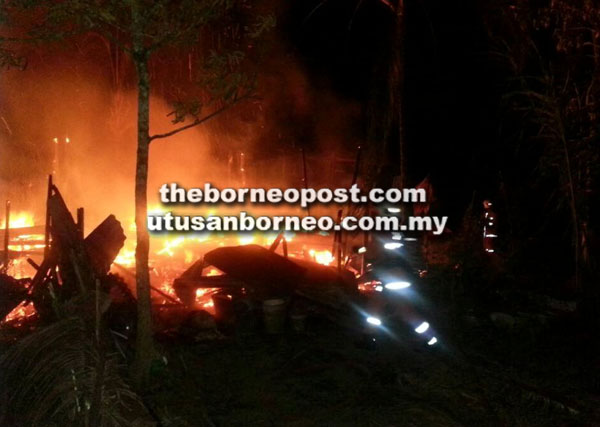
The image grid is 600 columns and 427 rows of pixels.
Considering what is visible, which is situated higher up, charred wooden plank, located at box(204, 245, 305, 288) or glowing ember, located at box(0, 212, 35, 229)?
glowing ember, located at box(0, 212, 35, 229)

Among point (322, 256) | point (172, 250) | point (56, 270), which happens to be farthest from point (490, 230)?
point (56, 270)

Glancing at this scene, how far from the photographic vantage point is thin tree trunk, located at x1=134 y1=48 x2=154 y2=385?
20.9 ft

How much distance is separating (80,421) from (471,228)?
9253 millimetres

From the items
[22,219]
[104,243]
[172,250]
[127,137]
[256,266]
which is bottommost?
[256,266]

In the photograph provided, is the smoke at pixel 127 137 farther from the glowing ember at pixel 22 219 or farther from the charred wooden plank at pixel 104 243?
the charred wooden plank at pixel 104 243

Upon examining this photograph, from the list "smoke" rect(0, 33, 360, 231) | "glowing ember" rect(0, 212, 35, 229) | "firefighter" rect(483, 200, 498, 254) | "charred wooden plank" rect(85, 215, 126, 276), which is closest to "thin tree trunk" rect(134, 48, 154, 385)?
"charred wooden plank" rect(85, 215, 126, 276)

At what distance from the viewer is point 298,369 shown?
724 centimetres

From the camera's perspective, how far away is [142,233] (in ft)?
21.0

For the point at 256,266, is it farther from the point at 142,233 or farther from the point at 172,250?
the point at 172,250

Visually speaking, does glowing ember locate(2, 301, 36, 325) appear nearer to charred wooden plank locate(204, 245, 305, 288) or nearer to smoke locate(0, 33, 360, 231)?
charred wooden plank locate(204, 245, 305, 288)

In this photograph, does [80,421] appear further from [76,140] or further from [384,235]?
[76,140]

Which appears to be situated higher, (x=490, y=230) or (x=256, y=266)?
(x=490, y=230)

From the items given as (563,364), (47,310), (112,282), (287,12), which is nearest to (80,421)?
(47,310)

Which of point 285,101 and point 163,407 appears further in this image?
point 285,101
